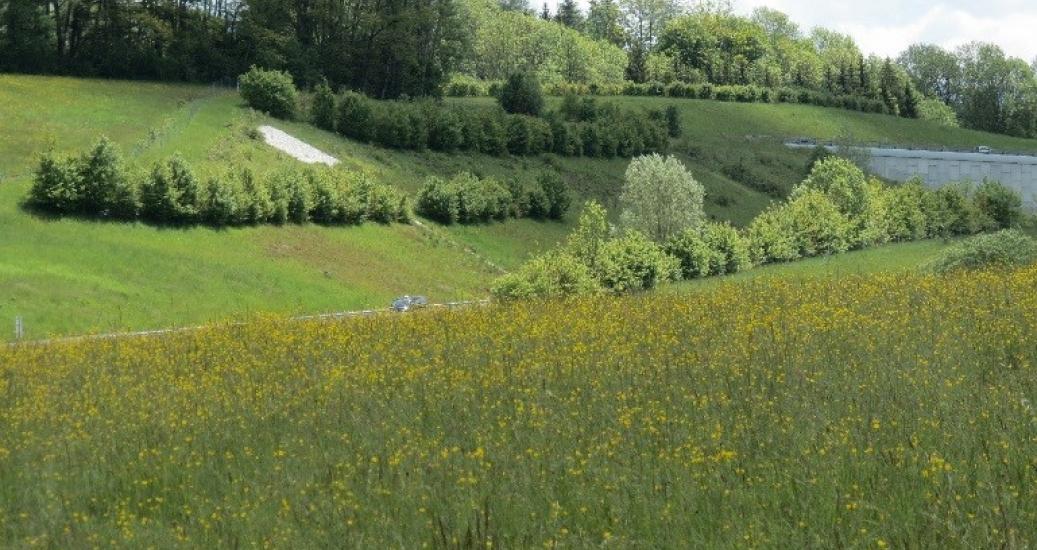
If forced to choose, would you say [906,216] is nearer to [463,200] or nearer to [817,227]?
[817,227]

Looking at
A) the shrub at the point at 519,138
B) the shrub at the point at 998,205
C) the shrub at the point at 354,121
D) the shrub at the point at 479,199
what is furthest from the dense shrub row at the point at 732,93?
the shrub at the point at 479,199

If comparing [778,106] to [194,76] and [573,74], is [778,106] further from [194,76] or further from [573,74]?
[194,76]

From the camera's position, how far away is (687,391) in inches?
561

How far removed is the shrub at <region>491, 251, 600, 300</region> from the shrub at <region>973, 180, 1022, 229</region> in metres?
53.7

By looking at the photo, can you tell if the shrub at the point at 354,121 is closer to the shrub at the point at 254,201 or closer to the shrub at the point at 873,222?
the shrub at the point at 254,201

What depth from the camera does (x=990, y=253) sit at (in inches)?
1222

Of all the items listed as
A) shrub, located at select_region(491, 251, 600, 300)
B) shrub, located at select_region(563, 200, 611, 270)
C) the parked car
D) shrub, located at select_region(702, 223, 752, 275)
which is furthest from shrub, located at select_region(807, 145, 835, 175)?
shrub, located at select_region(491, 251, 600, 300)

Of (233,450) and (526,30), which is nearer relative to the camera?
(233,450)

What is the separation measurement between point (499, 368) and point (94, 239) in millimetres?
35956

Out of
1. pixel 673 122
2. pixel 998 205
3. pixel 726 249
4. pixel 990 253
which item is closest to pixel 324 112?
pixel 726 249

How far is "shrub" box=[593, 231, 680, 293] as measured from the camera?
4231 centimetres

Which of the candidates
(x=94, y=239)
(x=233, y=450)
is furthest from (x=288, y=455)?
(x=94, y=239)

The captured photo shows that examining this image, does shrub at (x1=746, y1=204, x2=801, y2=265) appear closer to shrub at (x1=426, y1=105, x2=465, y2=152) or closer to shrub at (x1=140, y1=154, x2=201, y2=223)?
shrub at (x1=140, y1=154, x2=201, y2=223)

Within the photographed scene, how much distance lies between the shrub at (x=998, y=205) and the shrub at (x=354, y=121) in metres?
42.0
